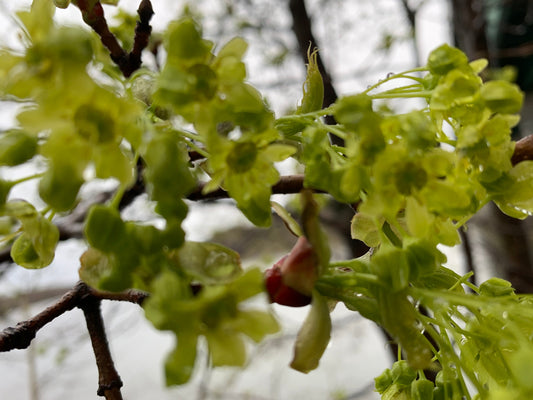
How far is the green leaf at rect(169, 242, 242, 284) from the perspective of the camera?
24 cm

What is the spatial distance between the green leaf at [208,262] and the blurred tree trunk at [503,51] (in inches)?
61.8

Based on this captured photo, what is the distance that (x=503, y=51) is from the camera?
1.92 m

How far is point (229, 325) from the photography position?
0.22 m

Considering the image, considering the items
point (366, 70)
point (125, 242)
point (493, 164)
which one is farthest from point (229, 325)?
point (366, 70)

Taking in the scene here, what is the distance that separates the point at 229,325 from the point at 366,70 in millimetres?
1998

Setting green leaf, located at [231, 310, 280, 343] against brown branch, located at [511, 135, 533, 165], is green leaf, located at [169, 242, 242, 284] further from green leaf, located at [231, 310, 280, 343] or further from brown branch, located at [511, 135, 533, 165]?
brown branch, located at [511, 135, 533, 165]

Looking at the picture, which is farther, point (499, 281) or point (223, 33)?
point (223, 33)

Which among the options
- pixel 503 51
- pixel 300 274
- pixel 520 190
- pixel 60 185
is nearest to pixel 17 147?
pixel 60 185

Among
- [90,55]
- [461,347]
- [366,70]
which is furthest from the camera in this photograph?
[366,70]

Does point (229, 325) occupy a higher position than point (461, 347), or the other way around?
point (229, 325)

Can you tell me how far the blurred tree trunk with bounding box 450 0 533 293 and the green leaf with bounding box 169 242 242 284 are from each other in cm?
157

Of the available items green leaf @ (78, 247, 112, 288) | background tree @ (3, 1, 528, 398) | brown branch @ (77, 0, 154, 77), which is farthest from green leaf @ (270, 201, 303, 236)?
brown branch @ (77, 0, 154, 77)

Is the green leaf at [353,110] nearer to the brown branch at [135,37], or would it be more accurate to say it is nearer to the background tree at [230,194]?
the background tree at [230,194]

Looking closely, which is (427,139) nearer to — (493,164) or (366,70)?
(493,164)
